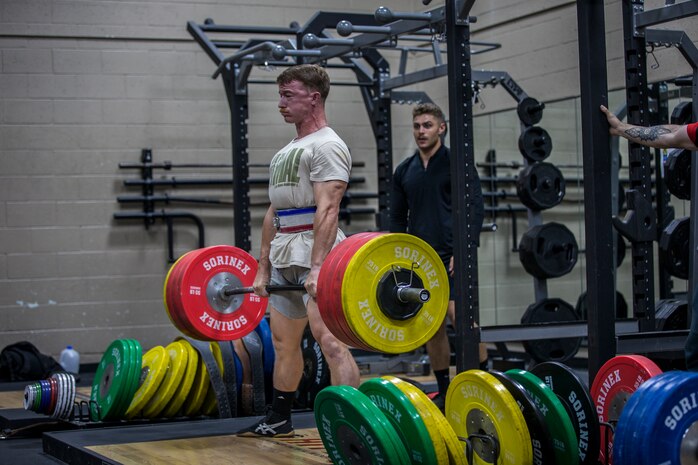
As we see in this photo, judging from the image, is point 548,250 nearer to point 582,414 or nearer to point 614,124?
point 614,124

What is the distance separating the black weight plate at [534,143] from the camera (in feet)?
19.1

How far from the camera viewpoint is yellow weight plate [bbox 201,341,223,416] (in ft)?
15.3

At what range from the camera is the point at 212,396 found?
4660mm

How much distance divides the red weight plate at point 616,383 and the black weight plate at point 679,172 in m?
1.90

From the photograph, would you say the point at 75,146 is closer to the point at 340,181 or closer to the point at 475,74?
the point at 475,74

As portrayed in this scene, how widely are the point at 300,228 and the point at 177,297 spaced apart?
2.71 feet

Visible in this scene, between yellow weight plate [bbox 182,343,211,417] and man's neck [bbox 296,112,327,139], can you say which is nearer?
man's neck [bbox 296,112,327,139]

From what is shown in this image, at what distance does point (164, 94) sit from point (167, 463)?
444cm

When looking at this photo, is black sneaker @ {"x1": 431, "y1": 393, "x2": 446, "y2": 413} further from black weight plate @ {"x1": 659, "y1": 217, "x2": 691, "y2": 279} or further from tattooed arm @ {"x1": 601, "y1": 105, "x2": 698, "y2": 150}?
tattooed arm @ {"x1": 601, "y1": 105, "x2": 698, "y2": 150}

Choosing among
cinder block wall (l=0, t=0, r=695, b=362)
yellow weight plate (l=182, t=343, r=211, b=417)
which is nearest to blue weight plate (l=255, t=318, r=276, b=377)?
yellow weight plate (l=182, t=343, r=211, b=417)

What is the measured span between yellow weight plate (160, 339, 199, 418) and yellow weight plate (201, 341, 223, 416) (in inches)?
4.1

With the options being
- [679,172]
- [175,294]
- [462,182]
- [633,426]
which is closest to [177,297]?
[175,294]

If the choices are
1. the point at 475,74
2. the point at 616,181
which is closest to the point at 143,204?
the point at 475,74

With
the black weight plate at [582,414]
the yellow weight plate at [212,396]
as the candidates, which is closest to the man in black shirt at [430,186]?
the yellow weight plate at [212,396]
